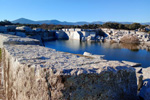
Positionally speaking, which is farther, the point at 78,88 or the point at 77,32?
the point at 77,32

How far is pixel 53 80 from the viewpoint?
64.9 inches

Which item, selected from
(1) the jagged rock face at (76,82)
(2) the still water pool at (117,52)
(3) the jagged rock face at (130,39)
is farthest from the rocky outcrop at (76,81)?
(3) the jagged rock face at (130,39)

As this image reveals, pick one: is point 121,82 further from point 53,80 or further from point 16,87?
point 16,87

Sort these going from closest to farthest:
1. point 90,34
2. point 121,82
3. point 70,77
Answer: point 70,77
point 121,82
point 90,34

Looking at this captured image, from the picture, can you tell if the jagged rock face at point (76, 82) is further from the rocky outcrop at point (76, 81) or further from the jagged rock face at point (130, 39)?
the jagged rock face at point (130, 39)

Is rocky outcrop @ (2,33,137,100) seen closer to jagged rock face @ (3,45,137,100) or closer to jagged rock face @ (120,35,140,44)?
jagged rock face @ (3,45,137,100)

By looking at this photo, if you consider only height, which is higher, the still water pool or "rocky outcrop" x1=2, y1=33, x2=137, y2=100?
"rocky outcrop" x1=2, y1=33, x2=137, y2=100

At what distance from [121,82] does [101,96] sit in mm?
367

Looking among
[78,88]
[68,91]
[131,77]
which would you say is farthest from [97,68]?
[131,77]

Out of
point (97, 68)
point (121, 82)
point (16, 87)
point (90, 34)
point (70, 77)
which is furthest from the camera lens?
point (90, 34)

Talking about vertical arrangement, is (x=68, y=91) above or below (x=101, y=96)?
above

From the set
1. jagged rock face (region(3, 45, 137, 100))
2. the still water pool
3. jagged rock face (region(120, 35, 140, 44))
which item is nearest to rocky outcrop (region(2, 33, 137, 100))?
jagged rock face (region(3, 45, 137, 100))

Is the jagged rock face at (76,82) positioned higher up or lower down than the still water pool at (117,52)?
higher up

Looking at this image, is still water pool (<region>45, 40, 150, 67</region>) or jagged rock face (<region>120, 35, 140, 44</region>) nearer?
still water pool (<region>45, 40, 150, 67</region>)
